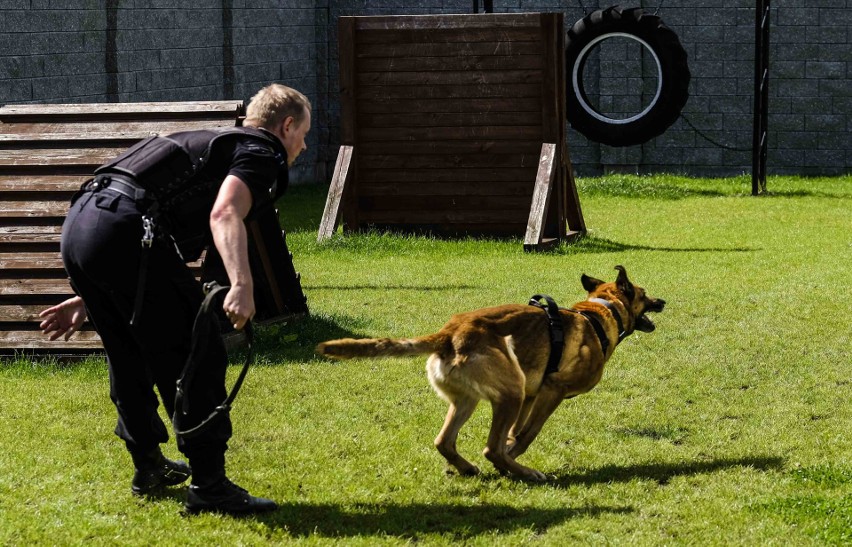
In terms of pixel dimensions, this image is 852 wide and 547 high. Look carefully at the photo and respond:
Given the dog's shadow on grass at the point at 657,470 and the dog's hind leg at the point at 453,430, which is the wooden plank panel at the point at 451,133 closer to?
the dog's shadow on grass at the point at 657,470

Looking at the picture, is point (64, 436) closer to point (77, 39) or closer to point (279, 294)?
point (279, 294)

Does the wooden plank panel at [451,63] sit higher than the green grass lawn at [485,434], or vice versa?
the wooden plank panel at [451,63]

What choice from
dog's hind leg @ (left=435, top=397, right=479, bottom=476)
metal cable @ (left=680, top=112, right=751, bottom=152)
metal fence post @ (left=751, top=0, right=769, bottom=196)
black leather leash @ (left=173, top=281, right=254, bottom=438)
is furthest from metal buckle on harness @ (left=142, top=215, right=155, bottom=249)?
metal cable @ (left=680, top=112, right=751, bottom=152)

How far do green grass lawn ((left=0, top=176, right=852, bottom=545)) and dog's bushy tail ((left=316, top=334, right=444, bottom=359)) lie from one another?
64 centimetres

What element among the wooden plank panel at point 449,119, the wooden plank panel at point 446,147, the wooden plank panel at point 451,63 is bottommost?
the wooden plank panel at point 446,147

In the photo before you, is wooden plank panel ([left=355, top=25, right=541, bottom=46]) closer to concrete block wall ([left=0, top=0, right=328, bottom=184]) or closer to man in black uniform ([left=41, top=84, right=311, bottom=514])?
concrete block wall ([left=0, top=0, right=328, bottom=184])

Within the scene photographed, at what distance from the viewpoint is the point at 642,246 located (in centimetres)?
1274

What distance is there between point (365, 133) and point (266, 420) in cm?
755

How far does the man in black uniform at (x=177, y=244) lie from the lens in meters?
4.61

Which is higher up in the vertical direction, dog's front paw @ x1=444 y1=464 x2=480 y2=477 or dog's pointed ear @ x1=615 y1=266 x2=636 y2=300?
dog's pointed ear @ x1=615 y1=266 x2=636 y2=300

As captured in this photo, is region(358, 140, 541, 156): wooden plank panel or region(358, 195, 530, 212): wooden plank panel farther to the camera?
region(358, 195, 530, 212): wooden plank panel

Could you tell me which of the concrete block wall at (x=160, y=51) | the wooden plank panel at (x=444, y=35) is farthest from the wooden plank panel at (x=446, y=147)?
the concrete block wall at (x=160, y=51)

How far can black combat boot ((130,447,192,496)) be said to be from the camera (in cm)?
509

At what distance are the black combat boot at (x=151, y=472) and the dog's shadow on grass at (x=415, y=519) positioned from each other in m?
0.55
